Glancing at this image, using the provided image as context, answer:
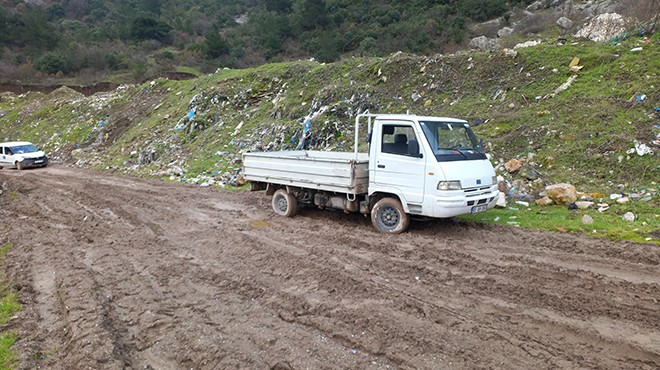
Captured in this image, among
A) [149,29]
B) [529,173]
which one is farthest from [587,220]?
[149,29]

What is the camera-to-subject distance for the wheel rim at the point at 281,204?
10359 mm

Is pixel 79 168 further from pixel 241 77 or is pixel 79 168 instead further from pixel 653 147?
pixel 653 147

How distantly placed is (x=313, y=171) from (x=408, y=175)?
229cm

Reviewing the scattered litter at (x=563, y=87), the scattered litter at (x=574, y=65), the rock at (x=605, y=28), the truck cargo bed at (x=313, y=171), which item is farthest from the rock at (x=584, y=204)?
the rock at (x=605, y=28)

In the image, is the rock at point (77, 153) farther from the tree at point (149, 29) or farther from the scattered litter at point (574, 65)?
the tree at point (149, 29)

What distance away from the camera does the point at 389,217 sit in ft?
27.9

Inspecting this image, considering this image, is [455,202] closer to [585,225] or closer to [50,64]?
[585,225]

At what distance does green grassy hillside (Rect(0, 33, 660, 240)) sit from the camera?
35.9 ft

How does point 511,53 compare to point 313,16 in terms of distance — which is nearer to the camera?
point 511,53

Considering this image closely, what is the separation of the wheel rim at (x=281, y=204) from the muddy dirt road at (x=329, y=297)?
2.50 feet

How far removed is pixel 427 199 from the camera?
778 cm

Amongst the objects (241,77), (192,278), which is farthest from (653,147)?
(241,77)

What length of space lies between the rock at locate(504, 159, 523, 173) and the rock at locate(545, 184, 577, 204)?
1587 millimetres

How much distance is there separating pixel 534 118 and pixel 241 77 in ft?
58.1
